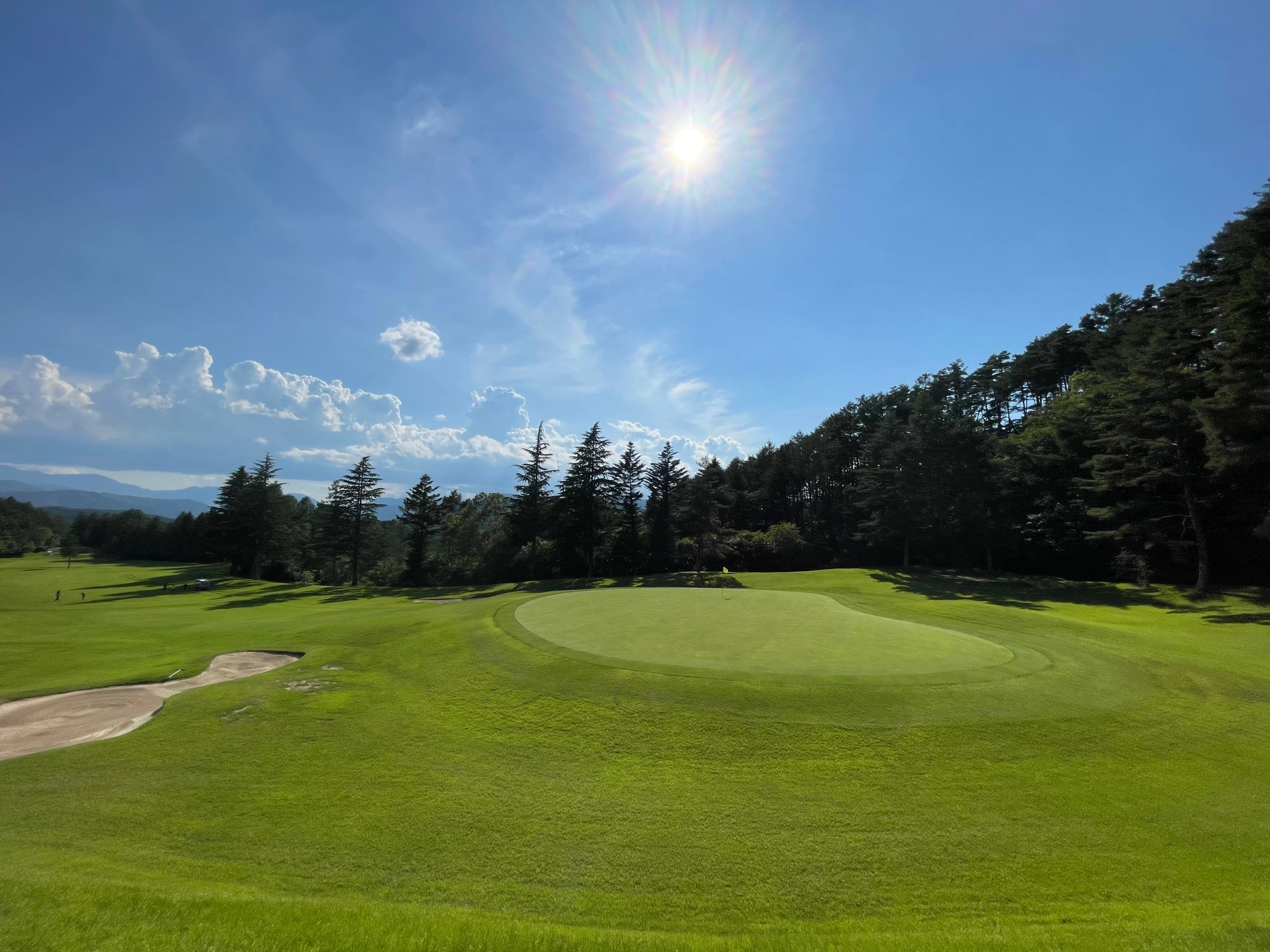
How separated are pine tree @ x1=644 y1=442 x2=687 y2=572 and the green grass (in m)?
33.9

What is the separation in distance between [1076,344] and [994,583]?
3927cm

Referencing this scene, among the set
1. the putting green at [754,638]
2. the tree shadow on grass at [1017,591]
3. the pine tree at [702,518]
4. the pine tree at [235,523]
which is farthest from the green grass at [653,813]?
the pine tree at [235,523]

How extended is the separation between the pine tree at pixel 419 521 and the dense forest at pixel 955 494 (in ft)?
0.72

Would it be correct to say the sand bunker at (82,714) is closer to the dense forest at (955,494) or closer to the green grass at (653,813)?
the green grass at (653,813)

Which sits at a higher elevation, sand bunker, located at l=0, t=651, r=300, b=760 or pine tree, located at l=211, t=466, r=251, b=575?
pine tree, located at l=211, t=466, r=251, b=575

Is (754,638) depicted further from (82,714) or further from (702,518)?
(702,518)

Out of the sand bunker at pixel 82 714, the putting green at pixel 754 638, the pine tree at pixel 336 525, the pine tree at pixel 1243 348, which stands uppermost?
the pine tree at pixel 1243 348

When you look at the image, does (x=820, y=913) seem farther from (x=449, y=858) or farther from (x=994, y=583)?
(x=994, y=583)

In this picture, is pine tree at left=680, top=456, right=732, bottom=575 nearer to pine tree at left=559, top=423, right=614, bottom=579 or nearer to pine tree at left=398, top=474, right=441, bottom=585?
pine tree at left=559, top=423, right=614, bottom=579

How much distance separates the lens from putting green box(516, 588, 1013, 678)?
9.98 metres

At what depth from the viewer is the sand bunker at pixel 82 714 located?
828 centimetres

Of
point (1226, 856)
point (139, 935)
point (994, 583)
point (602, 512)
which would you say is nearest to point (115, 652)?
point (139, 935)

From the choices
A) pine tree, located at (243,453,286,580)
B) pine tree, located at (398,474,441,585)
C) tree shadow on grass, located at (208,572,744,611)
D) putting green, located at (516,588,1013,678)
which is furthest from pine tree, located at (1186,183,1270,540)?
pine tree, located at (243,453,286,580)

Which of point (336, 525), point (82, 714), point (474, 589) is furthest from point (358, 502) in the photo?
point (82, 714)
